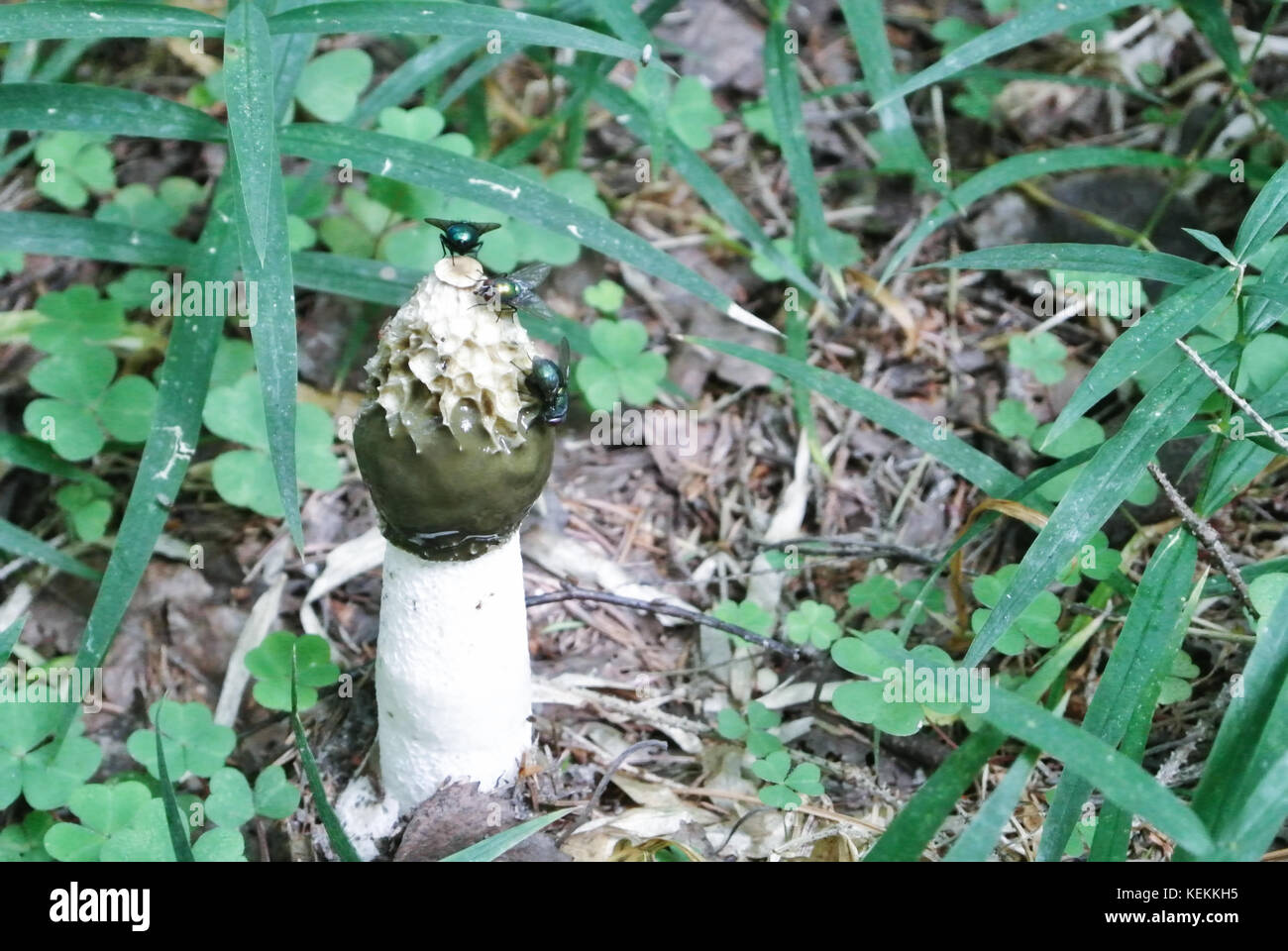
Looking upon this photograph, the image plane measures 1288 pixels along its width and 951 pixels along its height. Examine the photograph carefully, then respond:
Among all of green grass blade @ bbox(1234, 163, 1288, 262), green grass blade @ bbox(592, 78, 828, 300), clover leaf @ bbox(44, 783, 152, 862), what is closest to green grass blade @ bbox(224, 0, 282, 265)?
green grass blade @ bbox(592, 78, 828, 300)

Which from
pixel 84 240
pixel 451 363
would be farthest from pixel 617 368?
pixel 84 240

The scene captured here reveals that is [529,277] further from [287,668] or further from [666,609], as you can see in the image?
[287,668]

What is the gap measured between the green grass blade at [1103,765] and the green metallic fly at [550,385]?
1.11m

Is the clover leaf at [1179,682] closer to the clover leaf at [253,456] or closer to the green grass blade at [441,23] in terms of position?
the green grass blade at [441,23]

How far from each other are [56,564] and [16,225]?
1.00 meters

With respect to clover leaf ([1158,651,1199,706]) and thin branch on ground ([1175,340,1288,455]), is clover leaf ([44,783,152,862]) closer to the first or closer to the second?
clover leaf ([1158,651,1199,706])

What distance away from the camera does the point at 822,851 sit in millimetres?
3125

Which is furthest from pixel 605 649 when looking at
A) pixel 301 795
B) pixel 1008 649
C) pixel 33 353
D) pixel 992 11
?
pixel 992 11

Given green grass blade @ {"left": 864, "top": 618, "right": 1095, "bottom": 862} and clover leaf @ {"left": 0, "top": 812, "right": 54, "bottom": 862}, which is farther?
clover leaf @ {"left": 0, "top": 812, "right": 54, "bottom": 862}

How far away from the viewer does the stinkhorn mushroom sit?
2.52 meters

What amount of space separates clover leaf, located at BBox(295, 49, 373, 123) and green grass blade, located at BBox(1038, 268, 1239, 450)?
2.80 metres

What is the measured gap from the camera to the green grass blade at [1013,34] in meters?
3.05

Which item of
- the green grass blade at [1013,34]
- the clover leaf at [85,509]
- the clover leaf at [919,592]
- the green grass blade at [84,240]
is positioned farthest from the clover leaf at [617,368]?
the clover leaf at [85,509]

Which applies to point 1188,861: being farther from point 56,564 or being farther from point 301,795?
point 56,564
